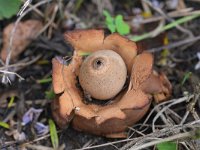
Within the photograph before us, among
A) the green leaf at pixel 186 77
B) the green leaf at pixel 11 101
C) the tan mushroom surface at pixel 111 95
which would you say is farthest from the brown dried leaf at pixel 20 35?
the green leaf at pixel 186 77

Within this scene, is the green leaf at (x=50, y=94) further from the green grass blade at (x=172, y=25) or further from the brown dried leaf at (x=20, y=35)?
the green grass blade at (x=172, y=25)

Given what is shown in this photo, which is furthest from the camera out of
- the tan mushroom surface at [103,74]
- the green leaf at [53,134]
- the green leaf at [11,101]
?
the green leaf at [11,101]

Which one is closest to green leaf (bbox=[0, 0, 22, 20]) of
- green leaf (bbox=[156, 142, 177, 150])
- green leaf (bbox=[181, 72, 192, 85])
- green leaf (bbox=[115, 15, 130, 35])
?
green leaf (bbox=[115, 15, 130, 35])

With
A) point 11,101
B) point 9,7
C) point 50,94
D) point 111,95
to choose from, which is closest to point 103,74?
point 111,95

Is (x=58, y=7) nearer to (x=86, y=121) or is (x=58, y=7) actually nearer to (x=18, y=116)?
(x=18, y=116)

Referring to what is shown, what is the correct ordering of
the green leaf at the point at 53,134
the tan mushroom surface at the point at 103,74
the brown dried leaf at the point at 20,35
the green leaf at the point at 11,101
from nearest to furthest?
the tan mushroom surface at the point at 103,74, the green leaf at the point at 53,134, the green leaf at the point at 11,101, the brown dried leaf at the point at 20,35

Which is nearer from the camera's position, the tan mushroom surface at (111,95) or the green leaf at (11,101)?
the tan mushroom surface at (111,95)
